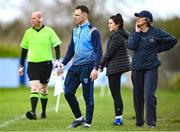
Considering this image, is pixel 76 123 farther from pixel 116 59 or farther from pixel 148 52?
pixel 148 52

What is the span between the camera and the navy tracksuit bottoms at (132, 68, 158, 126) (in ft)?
47.4

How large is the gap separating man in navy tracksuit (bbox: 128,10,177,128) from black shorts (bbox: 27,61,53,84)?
3.64m

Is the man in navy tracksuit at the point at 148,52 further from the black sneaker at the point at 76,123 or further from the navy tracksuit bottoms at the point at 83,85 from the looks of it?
the black sneaker at the point at 76,123

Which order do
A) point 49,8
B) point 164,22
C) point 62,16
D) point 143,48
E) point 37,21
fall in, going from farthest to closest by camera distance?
point 62,16 < point 49,8 < point 164,22 < point 37,21 < point 143,48

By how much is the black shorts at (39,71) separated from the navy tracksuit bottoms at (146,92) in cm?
356

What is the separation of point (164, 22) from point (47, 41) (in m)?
20.0

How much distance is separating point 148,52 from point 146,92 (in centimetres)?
73

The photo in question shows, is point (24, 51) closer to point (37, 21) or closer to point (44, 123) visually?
point (37, 21)

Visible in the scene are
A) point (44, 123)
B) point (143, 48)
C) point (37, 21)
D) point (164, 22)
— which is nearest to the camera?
point (143, 48)

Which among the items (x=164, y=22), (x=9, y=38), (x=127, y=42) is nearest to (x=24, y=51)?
(x=127, y=42)

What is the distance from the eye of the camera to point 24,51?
59.0 feet

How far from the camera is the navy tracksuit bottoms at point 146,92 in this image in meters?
14.4

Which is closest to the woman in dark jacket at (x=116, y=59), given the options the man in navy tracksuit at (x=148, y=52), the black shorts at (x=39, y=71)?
the man in navy tracksuit at (x=148, y=52)

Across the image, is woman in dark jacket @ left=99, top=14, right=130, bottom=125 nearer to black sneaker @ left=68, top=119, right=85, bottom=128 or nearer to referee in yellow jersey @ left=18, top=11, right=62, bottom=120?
black sneaker @ left=68, top=119, right=85, bottom=128
